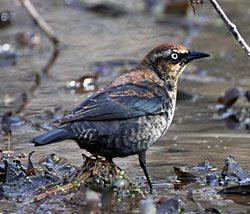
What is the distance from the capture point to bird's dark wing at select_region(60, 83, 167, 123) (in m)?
7.26

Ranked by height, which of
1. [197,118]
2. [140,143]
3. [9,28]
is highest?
[140,143]

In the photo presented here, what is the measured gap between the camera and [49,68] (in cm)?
1298

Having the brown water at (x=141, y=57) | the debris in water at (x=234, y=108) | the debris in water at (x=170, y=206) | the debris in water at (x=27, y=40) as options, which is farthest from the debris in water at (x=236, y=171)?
the debris in water at (x=27, y=40)

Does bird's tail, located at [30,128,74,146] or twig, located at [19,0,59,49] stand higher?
bird's tail, located at [30,128,74,146]

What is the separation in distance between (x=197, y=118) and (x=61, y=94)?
7.02 ft

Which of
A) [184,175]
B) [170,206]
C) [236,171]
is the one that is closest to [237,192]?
[236,171]

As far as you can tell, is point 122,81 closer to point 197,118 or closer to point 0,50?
point 197,118

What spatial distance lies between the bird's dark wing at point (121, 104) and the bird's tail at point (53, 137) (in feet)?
0.52

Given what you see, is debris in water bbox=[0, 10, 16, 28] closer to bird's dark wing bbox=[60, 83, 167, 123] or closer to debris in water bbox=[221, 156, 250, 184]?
bird's dark wing bbox=[60, 83, 167, 123]

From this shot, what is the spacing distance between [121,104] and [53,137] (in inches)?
31.7

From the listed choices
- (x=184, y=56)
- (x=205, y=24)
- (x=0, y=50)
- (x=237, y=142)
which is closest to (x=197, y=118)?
(x=237, y=142)

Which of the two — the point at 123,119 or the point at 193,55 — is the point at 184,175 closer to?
the point at 123,119

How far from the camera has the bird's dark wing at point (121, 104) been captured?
23.8 feet

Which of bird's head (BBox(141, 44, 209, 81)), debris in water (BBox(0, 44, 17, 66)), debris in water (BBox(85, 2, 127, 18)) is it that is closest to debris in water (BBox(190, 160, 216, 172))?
bird's head (BBox(141, 44, 209, 81))
